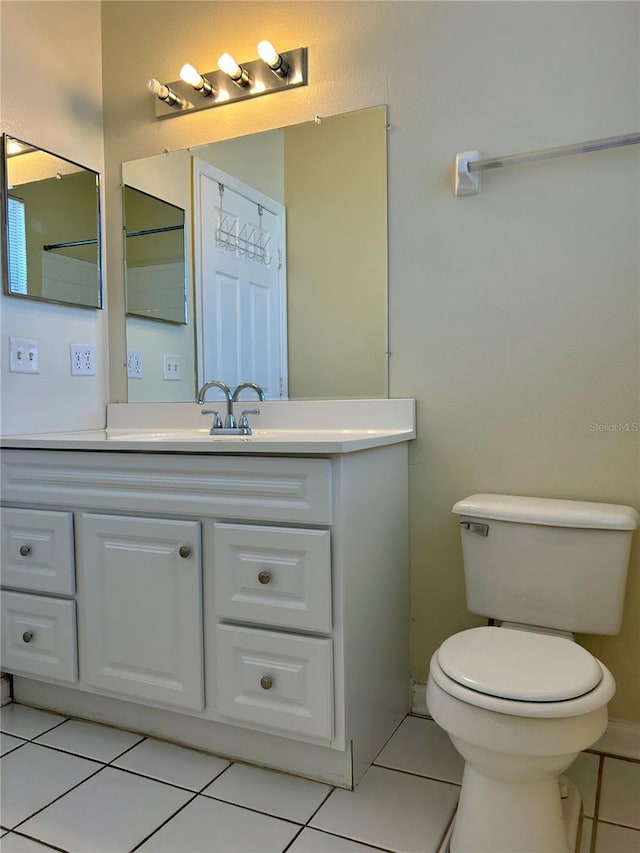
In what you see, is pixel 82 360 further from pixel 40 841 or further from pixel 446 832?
pixel 446 832

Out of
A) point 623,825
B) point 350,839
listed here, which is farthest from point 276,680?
point 623,825

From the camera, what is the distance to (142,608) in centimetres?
162

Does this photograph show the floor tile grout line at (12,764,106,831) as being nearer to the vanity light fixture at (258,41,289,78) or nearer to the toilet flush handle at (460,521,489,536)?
the toilet flush handle at (460,521,489,536)

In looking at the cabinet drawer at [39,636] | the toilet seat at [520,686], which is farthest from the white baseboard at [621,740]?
the cabinet drawer at [39,636]

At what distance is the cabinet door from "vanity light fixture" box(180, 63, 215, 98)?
145 centimetres

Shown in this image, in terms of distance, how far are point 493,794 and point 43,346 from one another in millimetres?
1823

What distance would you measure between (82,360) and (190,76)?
1031 mm

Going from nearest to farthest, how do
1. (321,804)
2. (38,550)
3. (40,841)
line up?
(40,841) < (321,804) < (38,550)

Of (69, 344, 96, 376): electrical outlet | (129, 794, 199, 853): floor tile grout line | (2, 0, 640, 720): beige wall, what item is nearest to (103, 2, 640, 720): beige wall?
(2, 0, 640, 720): beige wall

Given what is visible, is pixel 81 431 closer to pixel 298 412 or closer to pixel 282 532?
pixel 298 412

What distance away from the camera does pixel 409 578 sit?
6.14 ft

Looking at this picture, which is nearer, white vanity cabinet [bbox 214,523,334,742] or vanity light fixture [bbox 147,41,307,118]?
white vanity cabinet [bbox 214,523,334,742]

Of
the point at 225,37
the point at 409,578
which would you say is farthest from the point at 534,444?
the point at 225,37

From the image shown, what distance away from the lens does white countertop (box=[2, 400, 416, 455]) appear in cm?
145
